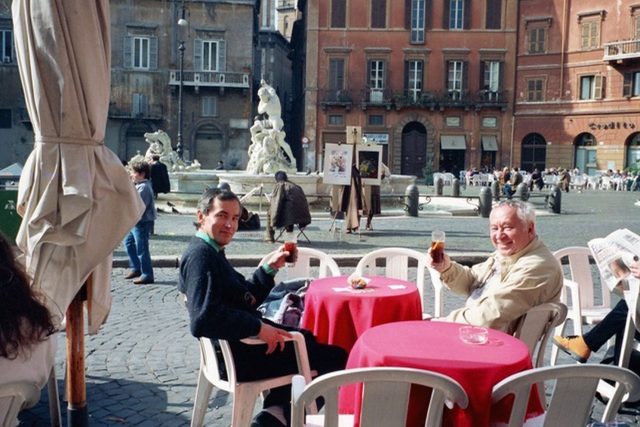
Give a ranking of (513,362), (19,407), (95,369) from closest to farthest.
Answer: (19,407) < (513,362) < (95,369)

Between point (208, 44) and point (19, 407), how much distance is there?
38972mm

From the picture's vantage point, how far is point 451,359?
8.79ft

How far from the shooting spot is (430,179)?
119 ft

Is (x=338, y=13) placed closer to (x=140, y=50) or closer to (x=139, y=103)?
(x=140, y=50)

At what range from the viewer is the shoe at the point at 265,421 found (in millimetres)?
3506

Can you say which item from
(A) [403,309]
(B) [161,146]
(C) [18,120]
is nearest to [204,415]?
(A) [403,309]

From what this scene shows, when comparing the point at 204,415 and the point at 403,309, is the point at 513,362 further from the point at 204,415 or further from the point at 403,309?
the point at 204,415

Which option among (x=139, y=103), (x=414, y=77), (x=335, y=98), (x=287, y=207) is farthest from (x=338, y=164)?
(x=139, y=103)

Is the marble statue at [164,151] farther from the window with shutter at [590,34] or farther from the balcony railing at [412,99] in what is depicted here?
the window with shutter at [590,34]

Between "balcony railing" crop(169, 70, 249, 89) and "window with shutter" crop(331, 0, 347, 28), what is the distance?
233 inches

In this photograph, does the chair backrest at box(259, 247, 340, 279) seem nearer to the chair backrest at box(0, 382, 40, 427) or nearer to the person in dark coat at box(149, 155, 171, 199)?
the chair backrest at box(0, 382, 40, 427)

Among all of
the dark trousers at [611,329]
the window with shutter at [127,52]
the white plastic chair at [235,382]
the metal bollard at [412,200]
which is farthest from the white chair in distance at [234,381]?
the window with shutter at [127,52]

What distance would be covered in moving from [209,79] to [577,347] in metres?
36.6

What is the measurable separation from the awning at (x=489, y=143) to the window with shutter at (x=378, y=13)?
858 cm
